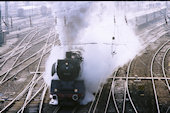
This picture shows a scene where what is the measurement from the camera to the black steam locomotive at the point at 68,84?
10.1m

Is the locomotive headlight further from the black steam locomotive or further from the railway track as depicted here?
the railway track

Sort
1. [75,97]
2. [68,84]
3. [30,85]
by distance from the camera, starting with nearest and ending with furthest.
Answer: [75,97] → [68,84] → [30,85]

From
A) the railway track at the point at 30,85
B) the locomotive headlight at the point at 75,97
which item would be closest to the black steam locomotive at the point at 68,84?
the locomotive headlight at the point at 75,97

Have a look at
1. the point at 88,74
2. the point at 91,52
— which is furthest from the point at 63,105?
the point at 91,52

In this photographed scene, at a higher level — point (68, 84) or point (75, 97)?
point (68, 84)

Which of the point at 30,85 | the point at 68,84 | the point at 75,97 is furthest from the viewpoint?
the point at 30,85

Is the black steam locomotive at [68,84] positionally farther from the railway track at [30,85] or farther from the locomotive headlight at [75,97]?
the railway track at [30,85]

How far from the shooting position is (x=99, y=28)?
18.1m

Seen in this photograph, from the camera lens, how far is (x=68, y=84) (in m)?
10.3

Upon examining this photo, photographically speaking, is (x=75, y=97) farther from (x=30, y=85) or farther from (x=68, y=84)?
(x=30, y=85)

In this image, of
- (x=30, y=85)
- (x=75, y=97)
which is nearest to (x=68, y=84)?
(x=75, y=97)

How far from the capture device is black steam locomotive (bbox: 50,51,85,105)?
10.1 m

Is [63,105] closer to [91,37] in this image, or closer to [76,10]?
[76,10]

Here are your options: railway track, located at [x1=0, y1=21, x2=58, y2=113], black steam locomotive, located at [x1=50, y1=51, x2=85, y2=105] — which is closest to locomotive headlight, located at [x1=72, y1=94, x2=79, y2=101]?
black steam locomotive, located at [x1=50, y1=51, x2=85, y2=105]
